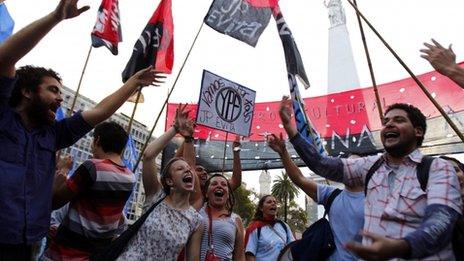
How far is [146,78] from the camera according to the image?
2.89 metres

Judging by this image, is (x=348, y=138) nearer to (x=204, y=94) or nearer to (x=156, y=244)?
(x=204, y=94)

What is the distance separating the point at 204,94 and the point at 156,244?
325 centimetres

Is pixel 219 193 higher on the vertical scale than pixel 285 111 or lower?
lower

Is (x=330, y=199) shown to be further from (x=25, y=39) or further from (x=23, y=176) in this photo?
(x=25, y=39)

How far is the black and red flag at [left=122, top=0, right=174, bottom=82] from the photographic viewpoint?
230 inches

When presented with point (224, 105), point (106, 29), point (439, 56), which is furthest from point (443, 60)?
point (106, 29)

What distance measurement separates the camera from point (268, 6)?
22.1ft

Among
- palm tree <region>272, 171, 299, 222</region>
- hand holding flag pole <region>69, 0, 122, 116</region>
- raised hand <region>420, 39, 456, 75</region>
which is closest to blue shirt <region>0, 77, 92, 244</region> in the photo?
raised hand <region>420, 39, 456, 75</region>

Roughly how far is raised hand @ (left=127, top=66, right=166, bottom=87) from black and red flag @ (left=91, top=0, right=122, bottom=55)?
10.6ft

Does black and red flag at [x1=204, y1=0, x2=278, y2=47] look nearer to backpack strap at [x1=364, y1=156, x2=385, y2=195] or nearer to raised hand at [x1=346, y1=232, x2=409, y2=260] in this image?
backpack strap at [x1=364, y1=156, x2=385, y2=195]

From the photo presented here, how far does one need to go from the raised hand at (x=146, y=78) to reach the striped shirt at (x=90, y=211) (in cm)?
61

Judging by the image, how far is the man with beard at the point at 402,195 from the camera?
1677 mm

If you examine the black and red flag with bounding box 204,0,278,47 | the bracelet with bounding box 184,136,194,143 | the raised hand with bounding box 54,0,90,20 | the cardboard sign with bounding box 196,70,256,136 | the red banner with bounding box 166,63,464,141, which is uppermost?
the black and red flag with bounding box 204,0,278,47

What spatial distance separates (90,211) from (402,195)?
74.4 inches
